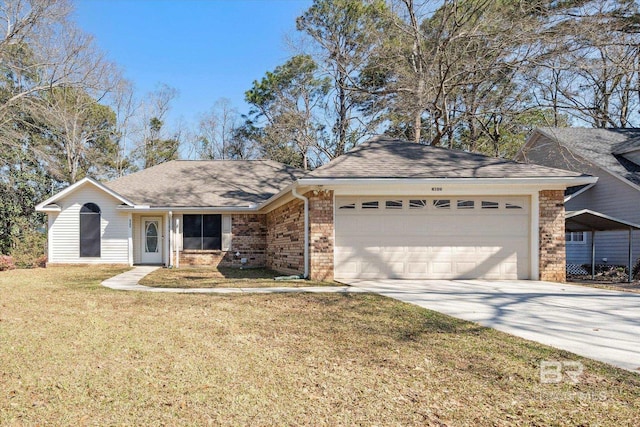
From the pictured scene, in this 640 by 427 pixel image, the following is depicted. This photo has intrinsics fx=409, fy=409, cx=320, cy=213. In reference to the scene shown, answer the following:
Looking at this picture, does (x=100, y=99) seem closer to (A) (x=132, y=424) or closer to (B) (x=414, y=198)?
(B) (x=414, y=198)

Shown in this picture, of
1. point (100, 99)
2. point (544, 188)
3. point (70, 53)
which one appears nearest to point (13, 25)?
point (70, 53)

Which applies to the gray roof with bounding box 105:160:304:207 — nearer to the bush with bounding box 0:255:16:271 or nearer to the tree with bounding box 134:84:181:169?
the bush with bounding box 0:255:16:271

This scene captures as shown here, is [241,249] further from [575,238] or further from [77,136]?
[77,136]

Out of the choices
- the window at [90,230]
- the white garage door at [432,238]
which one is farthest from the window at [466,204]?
the window at [90,230]

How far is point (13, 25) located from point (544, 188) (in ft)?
71.7

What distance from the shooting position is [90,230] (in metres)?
14.7

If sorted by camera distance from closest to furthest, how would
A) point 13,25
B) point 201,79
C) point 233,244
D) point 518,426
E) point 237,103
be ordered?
point 518,426 < point 233,244 < point 13,25 < point 201,79 < point 237,103

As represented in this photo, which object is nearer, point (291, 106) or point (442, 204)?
point (442, 204)

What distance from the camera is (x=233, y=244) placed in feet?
50.1

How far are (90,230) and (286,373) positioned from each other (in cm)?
1373

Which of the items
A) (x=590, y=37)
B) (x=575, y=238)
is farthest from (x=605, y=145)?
(x=590, y=37)

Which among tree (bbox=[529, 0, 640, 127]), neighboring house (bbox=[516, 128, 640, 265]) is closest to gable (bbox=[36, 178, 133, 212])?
tree (bbox=[529, 0, 640, 127])

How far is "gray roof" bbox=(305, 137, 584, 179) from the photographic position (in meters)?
9.74

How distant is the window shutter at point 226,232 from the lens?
1524 centimetres
